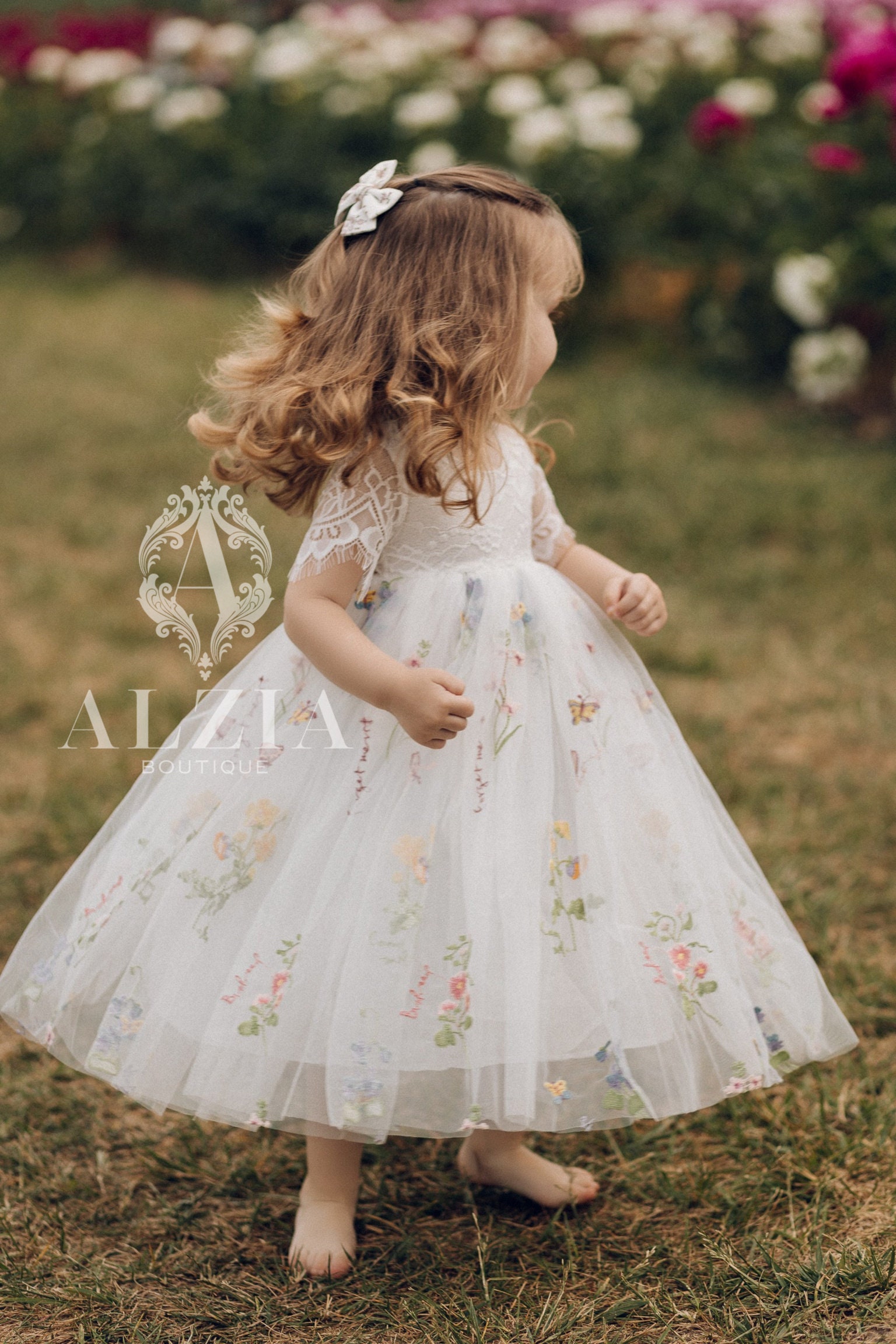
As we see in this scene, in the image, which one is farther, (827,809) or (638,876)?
(827,809)

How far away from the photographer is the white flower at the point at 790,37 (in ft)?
21.9

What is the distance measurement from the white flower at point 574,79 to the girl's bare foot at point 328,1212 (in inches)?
240

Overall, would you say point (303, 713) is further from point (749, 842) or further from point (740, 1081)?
point (749, 842)

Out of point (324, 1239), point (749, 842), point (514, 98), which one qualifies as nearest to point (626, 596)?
point (324, 1239)

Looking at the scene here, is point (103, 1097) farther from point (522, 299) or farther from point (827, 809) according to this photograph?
point (827, 809)

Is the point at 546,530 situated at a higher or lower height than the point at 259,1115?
higher

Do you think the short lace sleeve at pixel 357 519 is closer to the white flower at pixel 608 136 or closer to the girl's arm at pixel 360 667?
the girl's arm at pixel 360 667

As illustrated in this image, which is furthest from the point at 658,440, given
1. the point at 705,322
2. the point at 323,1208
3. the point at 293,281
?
the point at 323,1208

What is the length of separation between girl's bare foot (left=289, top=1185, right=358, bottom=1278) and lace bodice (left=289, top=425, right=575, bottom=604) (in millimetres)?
805

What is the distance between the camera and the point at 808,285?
5.04 metres

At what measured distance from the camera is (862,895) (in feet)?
8.30

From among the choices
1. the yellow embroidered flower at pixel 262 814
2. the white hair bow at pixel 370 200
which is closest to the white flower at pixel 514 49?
the white hair bow at pixel 370 200

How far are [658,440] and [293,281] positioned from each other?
3.42 meters

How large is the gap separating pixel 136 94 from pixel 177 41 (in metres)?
0.56
